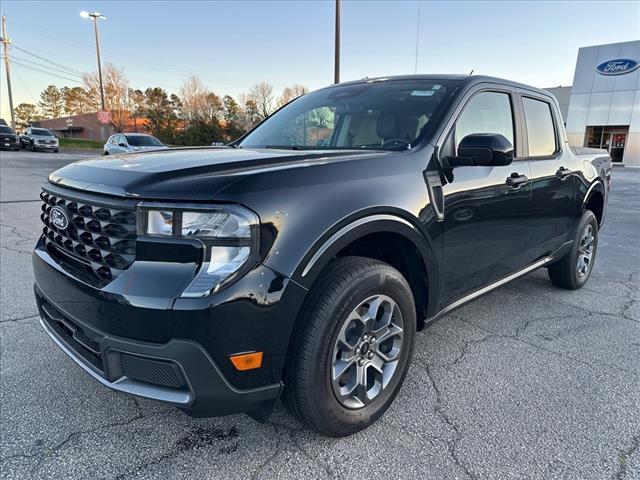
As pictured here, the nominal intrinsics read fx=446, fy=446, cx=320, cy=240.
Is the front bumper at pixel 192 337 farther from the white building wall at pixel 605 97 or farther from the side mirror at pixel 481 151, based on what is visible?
the white building wall at pixel 605 97

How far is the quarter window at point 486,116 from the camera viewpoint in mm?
2797

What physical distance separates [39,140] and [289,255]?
112ft

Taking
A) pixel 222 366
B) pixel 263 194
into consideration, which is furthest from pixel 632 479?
pixel 263 194

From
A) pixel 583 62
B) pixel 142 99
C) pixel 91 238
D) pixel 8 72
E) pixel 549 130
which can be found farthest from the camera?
pixel 142 99

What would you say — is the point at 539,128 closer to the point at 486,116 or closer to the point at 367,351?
the point at 486,116

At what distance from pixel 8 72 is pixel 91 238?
53153 mm

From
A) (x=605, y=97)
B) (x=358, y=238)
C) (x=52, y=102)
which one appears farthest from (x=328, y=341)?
(x=52, y=102)

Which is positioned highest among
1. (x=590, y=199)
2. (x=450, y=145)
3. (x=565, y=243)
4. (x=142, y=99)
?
(x=142, y=99)

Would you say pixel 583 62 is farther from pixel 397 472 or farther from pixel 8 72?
pixel 8 72

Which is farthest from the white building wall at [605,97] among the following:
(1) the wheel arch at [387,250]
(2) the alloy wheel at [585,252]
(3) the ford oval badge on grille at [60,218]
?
(3) the ford oval badge on grille at [60,218]

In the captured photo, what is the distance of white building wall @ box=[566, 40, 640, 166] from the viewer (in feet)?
94.3

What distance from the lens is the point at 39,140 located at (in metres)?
29.6

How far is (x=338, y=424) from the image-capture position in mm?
2088

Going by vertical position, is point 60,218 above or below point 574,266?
above
